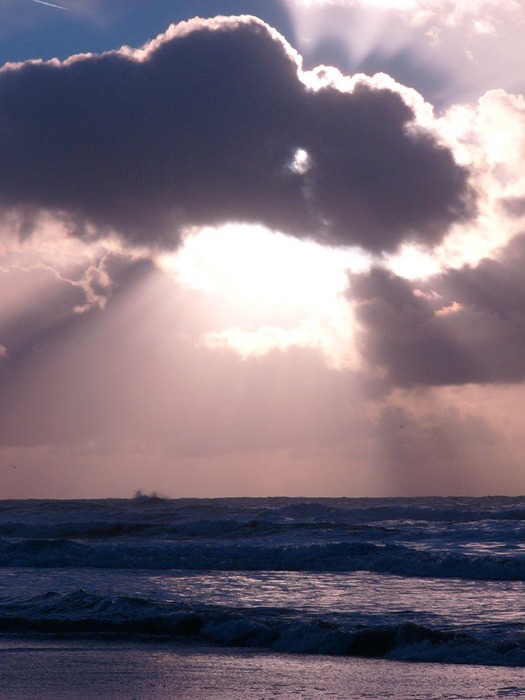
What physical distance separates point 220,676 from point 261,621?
2.91 metres

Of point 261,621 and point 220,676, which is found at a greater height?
point 261,621

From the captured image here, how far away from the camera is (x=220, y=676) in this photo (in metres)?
11.8

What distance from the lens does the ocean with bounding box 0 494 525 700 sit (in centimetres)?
1141

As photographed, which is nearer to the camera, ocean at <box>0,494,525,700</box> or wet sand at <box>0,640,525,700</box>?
wet sand at <box>0,640,525,700</box>

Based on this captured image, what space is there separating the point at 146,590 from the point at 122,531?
19.8 m

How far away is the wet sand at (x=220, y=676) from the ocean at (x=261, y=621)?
3 centimetres

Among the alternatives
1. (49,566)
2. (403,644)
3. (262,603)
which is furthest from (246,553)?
(403,644)

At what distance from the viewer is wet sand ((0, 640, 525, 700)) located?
10.8m

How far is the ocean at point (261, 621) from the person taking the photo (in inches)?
449

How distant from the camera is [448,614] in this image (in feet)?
51.6

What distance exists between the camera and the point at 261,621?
1466 centimetres

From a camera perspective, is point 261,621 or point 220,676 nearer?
point 220,676

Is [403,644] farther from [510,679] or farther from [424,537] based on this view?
[424,537]

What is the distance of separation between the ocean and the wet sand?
29 mm
